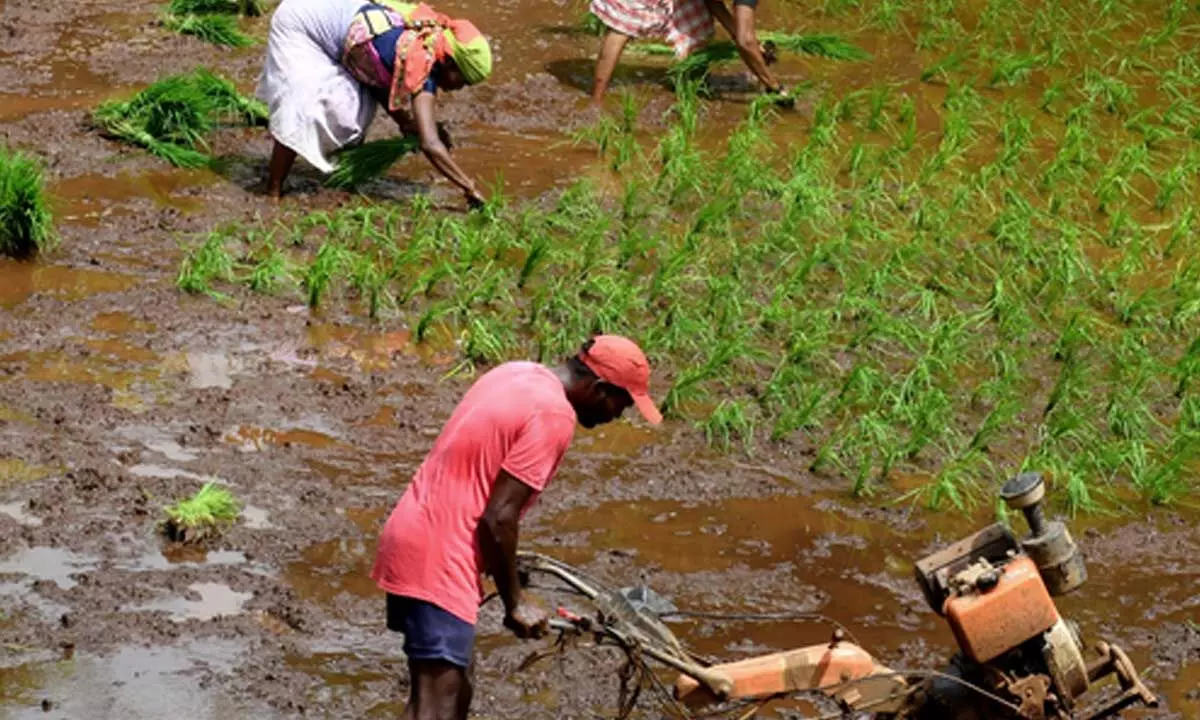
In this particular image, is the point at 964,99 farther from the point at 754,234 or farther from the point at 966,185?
the point at 754,234

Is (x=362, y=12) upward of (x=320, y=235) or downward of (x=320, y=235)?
upward

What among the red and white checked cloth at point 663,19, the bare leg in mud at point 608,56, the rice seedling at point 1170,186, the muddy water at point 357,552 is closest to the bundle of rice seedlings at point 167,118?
the muddy water at point 357,552

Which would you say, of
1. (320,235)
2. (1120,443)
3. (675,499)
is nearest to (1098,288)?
(1120,443)

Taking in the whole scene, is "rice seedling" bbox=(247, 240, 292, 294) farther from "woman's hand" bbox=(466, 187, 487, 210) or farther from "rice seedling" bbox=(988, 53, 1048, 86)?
"rice seedling" bbox=(988, 53, 1048, 86)

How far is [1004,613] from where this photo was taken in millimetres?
4844

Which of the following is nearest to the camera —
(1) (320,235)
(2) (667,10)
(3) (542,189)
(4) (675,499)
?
(4) (675,499)

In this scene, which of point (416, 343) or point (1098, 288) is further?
point (1098, 288)

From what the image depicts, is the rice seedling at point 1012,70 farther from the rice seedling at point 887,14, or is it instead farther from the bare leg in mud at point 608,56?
the bare leg in mud at point 608,56

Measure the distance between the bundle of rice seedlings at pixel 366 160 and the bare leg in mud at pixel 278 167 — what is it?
222 mm

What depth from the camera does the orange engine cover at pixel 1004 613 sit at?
15.9 feet

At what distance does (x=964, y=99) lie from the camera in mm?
10266

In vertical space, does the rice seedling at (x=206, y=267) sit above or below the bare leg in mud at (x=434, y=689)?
below

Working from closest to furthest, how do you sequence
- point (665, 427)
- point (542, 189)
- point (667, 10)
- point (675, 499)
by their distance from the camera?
point (675, 499) → point (665, 427) → point (542, 189) → point (667, 10)

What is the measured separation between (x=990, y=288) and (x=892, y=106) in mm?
2127
